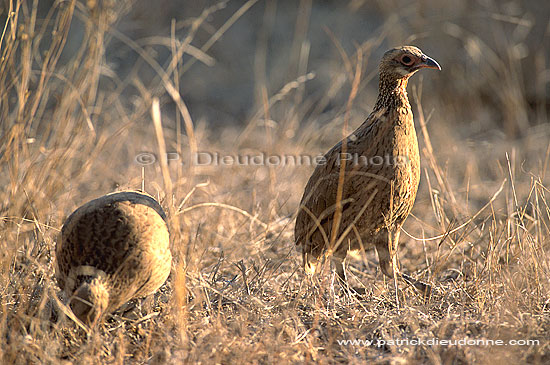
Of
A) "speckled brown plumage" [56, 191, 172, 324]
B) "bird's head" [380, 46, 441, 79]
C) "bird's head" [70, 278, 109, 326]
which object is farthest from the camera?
"bird's head" [380, 46, 441, 79]

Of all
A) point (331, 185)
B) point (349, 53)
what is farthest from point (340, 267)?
point (349, 53)

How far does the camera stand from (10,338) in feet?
8.08

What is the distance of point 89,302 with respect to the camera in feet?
7.75

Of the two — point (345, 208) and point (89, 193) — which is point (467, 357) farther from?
point (89, 193)

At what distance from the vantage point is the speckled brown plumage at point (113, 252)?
2490 millimetres

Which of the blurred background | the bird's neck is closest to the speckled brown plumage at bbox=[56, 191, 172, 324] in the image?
the bird's neck

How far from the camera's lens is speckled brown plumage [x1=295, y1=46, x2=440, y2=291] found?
2949mm

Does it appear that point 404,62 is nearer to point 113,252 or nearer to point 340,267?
point 340,267

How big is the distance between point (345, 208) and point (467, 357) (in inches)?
39.1

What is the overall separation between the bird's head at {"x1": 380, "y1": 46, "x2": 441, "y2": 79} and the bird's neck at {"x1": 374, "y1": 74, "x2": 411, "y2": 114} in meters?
0.03

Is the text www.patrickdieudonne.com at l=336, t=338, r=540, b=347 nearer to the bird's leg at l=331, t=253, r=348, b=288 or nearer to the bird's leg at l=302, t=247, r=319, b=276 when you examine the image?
the bird's leg at l=331, t=253, r=348, b=288

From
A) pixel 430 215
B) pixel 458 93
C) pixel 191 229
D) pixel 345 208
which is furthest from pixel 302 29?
pixel 345 208

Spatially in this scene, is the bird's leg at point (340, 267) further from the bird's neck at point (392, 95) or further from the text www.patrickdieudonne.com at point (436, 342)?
the bird's neck at point (392, 95)

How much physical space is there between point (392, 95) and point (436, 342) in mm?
1270
